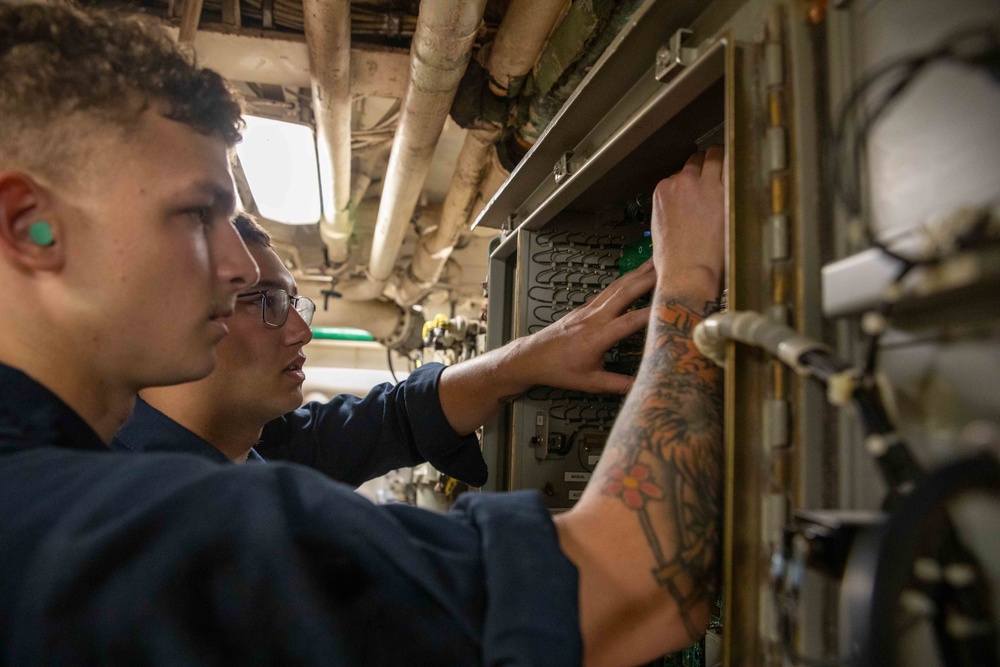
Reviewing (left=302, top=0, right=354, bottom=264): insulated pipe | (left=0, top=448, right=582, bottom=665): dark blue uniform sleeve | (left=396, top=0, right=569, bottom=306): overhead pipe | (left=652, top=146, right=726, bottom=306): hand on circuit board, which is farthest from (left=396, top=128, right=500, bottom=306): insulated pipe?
(left=0, top=448, right=582, bottom=665): dark blue uniform sleeve

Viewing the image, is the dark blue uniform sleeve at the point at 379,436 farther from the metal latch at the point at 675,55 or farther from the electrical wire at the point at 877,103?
the electrical wire at the point at 877,103

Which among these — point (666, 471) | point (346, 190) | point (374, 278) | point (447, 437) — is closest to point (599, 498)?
point (666, 471)

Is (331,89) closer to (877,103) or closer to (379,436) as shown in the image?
(379,436)

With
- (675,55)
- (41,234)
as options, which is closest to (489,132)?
(675,55)

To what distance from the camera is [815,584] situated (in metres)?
0.45

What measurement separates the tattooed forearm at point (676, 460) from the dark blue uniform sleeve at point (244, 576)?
0.11m

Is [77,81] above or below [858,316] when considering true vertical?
above

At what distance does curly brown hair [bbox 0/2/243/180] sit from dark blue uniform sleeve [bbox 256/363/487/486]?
72 cm

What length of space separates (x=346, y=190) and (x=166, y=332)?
1.42m

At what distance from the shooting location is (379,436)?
1386 millimetres

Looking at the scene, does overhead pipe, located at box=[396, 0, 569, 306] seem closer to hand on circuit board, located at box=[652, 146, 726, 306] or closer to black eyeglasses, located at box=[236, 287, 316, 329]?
hand on circuit board, located at box=[652, 146, 726, 306]

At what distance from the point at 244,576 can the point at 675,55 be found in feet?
2.17

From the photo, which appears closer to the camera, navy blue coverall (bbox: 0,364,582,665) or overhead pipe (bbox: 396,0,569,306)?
navy blue coverall (bbox: 0,364,582,665)

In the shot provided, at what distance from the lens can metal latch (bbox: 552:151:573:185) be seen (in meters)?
0.99
